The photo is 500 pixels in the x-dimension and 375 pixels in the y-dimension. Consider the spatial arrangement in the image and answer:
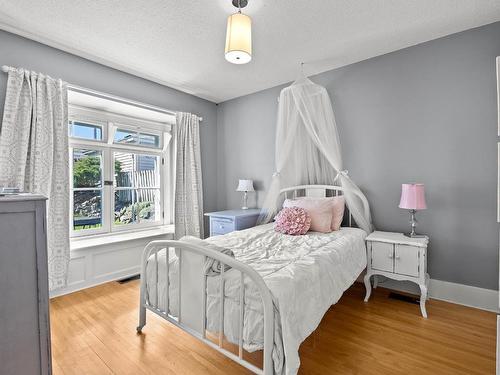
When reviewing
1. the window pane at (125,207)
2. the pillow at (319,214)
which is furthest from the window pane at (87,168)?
the pillow at (319,214)

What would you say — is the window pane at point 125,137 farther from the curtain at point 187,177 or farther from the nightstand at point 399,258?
the nightstand at point 399,258

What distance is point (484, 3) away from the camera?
213 centimetres

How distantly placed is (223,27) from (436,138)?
237cm

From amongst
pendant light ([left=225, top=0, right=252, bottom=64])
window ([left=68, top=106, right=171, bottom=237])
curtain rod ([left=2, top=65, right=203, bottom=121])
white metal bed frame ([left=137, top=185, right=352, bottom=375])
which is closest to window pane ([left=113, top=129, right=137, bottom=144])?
window ([left=68, top=106, right=171, bottom=237])

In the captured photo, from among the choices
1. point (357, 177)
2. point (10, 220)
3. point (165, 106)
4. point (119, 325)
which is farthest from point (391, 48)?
point (119, 325)

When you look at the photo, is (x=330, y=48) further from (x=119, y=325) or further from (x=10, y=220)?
→ (x=119, y=325)

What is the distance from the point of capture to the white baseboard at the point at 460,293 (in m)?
2.41

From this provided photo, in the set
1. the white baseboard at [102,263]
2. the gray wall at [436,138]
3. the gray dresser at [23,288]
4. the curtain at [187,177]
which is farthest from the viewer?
the curtain at [187,177]

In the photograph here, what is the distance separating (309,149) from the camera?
3252mm

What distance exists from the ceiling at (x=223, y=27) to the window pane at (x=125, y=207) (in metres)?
1.65

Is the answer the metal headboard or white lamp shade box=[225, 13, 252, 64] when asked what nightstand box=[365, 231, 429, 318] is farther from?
white lamp shade box=[225, 13, 252, 64]

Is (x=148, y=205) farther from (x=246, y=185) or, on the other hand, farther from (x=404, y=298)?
(x=404, y=298)

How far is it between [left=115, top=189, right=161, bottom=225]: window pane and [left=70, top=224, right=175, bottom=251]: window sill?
0.20m

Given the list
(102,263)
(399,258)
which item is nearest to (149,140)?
(102,263)
